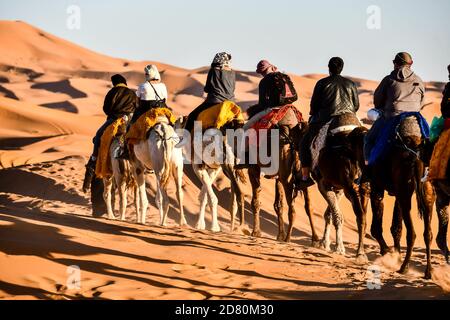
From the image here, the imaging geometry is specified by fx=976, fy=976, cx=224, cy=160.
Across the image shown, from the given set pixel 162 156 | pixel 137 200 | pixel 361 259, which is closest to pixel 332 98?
pixel 361 259

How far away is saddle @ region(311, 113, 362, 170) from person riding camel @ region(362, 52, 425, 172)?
3.66 feet

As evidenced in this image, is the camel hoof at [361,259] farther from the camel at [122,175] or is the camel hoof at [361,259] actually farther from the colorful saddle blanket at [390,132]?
the camel at [122,175]

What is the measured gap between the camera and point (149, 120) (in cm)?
1817

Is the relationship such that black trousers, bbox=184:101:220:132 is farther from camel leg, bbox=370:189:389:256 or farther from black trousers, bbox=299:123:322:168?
camel leg, bbox=370:189:389:256

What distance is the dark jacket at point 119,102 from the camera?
65.0 ft

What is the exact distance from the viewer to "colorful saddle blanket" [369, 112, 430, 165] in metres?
13.3

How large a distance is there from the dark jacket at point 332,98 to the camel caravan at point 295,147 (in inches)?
0.7

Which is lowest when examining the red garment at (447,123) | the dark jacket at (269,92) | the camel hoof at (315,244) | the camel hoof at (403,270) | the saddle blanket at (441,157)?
the camel hoof at (315,244)

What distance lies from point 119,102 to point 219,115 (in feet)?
9.07

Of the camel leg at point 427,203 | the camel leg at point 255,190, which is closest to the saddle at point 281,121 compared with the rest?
the camel leg at point 255,190

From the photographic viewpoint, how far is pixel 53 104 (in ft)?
200

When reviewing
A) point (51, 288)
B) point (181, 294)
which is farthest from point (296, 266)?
point (51, 288)

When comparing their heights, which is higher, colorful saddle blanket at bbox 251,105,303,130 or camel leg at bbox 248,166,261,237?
colorful saddle blanket at bbox 251,105,303,130

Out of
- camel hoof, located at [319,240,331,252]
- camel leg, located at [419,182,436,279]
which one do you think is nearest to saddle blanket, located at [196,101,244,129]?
camel hoof, located at [319,240,331,252]
